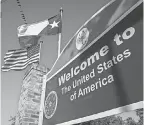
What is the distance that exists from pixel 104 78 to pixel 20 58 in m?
4.18

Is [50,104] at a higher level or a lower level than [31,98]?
lower

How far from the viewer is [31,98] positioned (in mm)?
4199

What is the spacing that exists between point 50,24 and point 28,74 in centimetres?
147

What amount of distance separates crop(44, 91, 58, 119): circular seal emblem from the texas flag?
114 inches

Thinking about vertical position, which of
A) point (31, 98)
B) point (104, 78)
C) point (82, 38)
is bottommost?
point (104, 78)

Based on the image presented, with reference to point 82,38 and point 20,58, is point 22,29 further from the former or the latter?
point 82,38

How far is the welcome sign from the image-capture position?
1340 millimetres

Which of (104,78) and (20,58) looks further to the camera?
(20,58)

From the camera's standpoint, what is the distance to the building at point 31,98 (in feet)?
13.1

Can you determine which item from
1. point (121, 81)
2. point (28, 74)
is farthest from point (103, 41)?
point (28, 74)

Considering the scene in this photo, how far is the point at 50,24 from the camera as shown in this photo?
515 centimetres

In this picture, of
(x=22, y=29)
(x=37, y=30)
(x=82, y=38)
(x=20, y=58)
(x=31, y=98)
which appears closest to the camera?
(x=82, y=38)

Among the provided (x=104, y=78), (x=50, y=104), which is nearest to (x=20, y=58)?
(x=50, y=104)

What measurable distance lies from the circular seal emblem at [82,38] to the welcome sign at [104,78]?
10cm
